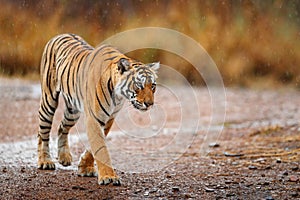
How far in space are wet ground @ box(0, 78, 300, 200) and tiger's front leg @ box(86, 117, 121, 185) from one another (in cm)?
7

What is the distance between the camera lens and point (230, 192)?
445 cm

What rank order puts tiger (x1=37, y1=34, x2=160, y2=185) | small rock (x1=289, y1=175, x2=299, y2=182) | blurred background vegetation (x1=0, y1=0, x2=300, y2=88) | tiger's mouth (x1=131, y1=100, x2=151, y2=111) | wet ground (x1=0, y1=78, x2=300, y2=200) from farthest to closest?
blurred background vegetation (x1=0, y1=0, x2=300, y2=88) < small rock (x1=289, y1=175, x2=299, y2=182) < wet ground (x1=0, y1=78, x2=300, y2=200) < tiger (x1=37, y1=34, x2=160, y2=185) < tiger's mouth (x1=131, y1=100, x2=151, y2=111)

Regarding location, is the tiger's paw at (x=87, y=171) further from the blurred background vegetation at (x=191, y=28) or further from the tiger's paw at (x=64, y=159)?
the blurred background vegetation at (x=191, y=28)

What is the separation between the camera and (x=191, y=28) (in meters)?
14.0

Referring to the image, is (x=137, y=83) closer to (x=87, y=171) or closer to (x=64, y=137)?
(x=87, y=171)

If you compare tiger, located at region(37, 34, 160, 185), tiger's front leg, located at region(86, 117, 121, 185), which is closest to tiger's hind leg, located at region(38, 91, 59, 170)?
tiger, located at region(37, 34, 160, 185)

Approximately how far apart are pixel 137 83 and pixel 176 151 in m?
2.63

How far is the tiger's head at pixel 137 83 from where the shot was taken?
412cm

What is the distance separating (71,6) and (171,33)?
8.61 ft

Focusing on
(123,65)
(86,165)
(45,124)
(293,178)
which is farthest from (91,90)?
(293,178)

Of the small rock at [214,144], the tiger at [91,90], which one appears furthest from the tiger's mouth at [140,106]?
the small rock at [214,144]

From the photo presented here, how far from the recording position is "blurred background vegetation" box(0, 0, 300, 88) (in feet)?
41.0

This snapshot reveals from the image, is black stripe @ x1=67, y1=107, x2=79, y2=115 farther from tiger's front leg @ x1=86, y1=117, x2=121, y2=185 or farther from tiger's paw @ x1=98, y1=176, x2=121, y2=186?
tiger's paw @ x1=98, y1=176, x2=121, y2=186

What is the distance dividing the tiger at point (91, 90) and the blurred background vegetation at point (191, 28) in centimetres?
727
